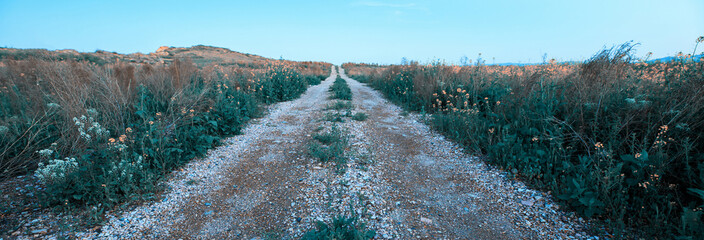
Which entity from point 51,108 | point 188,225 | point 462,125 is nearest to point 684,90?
point 462,125

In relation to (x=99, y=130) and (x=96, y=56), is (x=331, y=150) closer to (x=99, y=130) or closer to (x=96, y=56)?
(x=99, y=130)

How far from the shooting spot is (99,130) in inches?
140

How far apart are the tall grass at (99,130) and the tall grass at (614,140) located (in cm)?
493

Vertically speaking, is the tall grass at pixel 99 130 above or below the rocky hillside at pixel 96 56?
below

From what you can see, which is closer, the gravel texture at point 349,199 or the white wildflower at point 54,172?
the gravel texture at point 349,199

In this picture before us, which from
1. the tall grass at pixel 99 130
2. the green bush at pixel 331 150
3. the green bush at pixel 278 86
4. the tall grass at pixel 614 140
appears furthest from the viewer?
the green bush at pixel 278 86

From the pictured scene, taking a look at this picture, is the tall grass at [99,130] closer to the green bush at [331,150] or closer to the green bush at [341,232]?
the green bush at [331,150]

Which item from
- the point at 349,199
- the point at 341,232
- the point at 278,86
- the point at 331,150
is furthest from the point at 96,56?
the point at 341,232

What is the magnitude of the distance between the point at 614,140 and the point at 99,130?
21.1 feet

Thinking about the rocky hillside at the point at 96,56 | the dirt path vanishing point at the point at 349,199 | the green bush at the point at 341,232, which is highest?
the rocky hillside at the point at 96,56

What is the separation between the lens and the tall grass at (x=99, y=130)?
3096 mm

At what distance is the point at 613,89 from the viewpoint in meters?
4.15

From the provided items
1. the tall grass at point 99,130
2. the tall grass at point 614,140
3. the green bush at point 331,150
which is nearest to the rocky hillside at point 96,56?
the tall grass at point 99,130

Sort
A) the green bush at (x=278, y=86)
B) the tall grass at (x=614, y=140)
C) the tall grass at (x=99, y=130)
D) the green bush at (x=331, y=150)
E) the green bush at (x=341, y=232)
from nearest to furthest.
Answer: the green bush at (x=341, y=232)
the tall grass at (x=614, y=140)
the tall grass at (x=99, y=130)
the green bush at (x=331, y=150)
the green bush at (x=278, y=86)
